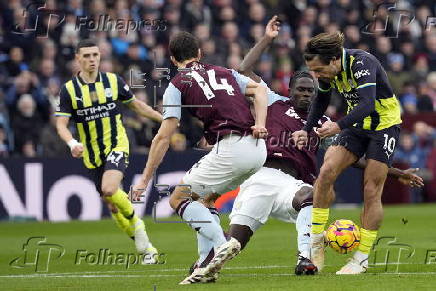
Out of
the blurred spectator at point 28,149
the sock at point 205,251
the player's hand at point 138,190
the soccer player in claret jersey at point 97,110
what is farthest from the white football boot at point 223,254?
the blurred spectator at point 28,149

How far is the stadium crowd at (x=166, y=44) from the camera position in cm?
1848

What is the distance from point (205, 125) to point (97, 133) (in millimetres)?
3647

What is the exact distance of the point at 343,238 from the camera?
32.4ft

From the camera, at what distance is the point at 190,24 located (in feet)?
69.4

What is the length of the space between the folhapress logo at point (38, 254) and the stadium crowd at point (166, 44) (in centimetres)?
353

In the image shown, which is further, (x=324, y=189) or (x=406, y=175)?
(x=406, y=175)

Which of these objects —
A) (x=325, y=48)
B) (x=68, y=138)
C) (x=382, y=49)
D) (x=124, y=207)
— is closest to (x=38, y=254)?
(x=124, y=207)

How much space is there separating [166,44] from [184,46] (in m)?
11.7

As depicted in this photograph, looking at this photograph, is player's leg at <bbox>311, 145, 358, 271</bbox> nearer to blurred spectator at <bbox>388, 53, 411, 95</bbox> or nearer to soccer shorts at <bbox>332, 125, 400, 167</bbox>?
soccer shorts at <bbox>332, 125, 400, 167</bbox>

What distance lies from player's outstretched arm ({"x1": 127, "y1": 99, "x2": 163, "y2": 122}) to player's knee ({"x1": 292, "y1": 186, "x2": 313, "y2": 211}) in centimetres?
245

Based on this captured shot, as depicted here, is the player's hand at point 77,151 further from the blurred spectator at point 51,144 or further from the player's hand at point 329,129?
the blurred spectator at point 51,144

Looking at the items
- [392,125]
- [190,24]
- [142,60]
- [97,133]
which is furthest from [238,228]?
[190,24]

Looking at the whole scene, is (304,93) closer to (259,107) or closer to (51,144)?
(259,107)

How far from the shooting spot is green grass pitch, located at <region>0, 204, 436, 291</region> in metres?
8.72
